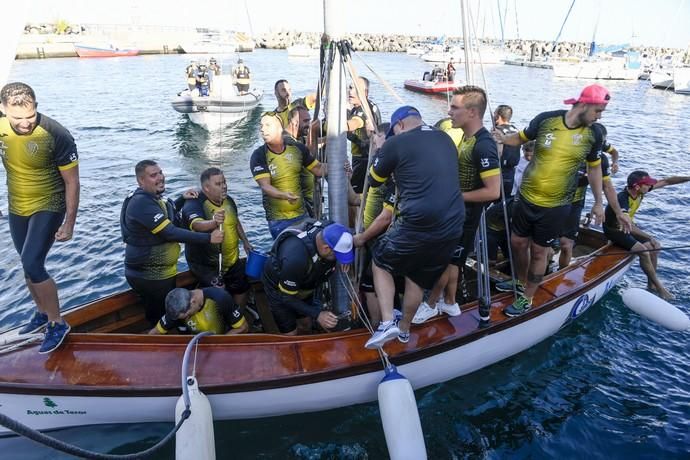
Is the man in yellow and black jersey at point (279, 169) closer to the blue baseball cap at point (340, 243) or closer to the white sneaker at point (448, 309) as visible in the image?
the blue baseball cap at point (340, 243)

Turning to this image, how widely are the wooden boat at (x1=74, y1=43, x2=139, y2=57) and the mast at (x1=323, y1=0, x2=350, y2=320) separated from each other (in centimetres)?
4589

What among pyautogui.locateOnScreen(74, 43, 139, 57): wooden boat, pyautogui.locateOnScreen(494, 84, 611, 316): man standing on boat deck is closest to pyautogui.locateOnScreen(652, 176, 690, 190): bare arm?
pyautogui.locateOnScreen(494, 84, 611, 316): man standing on boat deck

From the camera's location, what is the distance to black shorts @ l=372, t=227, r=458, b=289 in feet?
10.3

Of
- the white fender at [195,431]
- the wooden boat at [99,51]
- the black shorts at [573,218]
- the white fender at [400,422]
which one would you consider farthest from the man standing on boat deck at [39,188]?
the wooden boat at [99,51]

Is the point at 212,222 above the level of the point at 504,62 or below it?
below

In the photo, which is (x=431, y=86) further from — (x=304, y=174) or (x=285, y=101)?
(x=304, y=174)

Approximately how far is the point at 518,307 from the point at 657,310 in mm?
1855

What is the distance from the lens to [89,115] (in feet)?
59.9

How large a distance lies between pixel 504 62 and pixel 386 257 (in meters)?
53.6

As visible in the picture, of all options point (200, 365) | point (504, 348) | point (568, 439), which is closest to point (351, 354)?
point (200, 365)

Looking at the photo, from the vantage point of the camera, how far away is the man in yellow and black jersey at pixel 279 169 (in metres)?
4.41

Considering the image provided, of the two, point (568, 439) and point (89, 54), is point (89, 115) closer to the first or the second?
point (568, 439)

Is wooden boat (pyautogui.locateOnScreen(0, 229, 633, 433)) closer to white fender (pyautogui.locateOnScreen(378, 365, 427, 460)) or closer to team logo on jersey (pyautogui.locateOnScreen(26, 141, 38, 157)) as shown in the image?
white fender (pyautogui.locateOnScreen(378, 365, 427, 460))

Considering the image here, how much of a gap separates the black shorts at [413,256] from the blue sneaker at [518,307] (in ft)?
3.91
